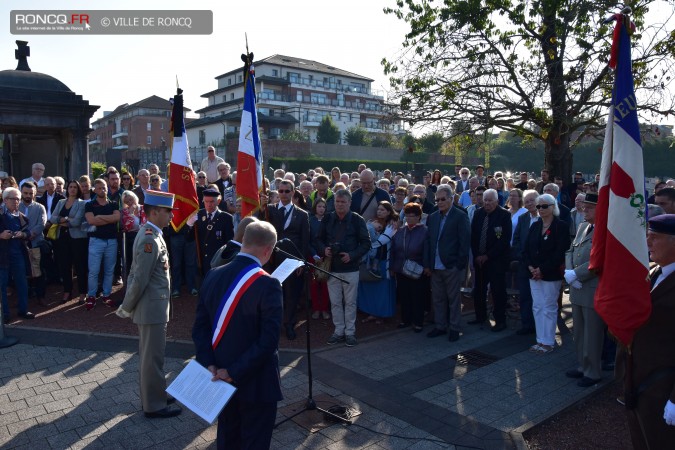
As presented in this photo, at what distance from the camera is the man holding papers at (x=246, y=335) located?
11.2 ft

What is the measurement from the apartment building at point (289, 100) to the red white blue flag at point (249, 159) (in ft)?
199

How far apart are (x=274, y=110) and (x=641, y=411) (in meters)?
78.3

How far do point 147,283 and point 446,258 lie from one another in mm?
4593

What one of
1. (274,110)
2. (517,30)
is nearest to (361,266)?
(517,30)

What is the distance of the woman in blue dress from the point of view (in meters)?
8.84

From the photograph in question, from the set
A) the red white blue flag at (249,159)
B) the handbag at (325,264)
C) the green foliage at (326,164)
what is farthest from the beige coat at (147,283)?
the green foliage at (326,164)

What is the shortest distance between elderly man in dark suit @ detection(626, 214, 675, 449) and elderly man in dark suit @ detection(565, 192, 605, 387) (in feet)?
9.16

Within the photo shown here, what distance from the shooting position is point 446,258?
26.3 feet

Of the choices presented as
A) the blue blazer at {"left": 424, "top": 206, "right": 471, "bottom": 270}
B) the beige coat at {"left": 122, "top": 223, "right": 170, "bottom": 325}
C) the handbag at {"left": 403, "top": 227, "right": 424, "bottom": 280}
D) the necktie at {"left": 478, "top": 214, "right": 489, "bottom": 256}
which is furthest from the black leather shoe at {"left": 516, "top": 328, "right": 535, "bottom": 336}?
the beige coat at {"left": 122, "top": 223, "right": 170, "bottom": 325}

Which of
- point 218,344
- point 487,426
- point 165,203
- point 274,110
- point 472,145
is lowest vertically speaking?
point 487,426

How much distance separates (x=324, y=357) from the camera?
7.18 metres

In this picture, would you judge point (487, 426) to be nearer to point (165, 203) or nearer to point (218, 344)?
point (218, 344)

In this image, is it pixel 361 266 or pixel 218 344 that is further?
pixel 361 266

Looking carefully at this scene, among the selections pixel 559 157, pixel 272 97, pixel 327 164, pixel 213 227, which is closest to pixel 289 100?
pixel 272 97
